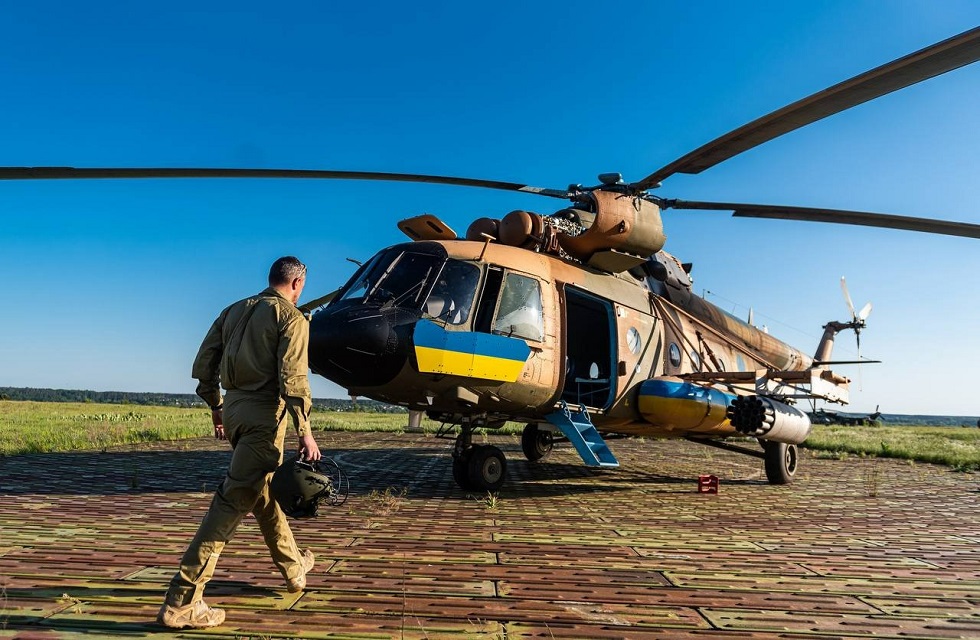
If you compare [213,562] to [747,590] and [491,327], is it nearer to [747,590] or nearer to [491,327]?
[747,590]

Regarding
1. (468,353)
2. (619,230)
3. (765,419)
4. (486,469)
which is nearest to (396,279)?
(468,353)

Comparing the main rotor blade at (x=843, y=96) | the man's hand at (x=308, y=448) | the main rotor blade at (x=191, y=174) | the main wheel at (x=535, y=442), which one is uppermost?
the main rotor blade at (x=843, y=96)

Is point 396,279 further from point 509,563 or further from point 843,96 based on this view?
point 843,96

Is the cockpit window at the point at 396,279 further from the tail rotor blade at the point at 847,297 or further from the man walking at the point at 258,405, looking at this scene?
the tail rotor blade at the point at 847,297

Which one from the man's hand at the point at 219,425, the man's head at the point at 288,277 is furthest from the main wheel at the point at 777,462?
the man's hand at the point at 219,425

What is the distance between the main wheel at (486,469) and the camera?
8.88 m

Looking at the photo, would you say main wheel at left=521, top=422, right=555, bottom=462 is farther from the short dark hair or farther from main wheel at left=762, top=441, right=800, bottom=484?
the short dark hair

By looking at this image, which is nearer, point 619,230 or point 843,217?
point 843,217

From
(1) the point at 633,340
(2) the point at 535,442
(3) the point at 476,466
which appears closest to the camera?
(3) the point at 476,466

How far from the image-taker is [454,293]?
Result: 858cm

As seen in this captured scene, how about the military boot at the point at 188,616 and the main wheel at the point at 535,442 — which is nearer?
the military boot at the point at 188,616

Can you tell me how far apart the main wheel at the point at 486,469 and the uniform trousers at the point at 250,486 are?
520 centimetres

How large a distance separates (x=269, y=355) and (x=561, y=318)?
622 centimetres

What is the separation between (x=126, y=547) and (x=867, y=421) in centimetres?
7117
